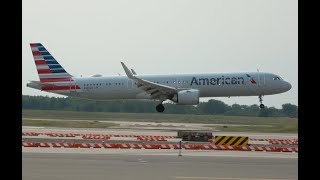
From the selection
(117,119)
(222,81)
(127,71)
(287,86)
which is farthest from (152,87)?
(287,86)

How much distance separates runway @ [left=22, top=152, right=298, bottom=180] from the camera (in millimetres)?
13493

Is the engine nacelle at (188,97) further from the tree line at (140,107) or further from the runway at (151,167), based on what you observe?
the runway at (151,167)

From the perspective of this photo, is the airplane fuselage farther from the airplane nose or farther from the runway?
the runway

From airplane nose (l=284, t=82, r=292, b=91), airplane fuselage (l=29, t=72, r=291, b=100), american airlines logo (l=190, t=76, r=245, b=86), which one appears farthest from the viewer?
airplane nose (l=284, t=82, r=292, b=91)

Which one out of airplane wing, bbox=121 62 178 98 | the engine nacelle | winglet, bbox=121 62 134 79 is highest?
winglet, bbox=121 62 134 79

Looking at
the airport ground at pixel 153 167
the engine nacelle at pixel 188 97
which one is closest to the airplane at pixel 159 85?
the engine nacelle at pixel 188 97

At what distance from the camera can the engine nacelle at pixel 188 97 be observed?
4897 cm

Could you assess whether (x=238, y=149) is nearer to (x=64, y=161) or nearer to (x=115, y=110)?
(x=64, y=161)

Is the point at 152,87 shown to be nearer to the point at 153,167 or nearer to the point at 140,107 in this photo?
the point at 140,107

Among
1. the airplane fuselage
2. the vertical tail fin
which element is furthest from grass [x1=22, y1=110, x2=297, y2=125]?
the vertical tail fin

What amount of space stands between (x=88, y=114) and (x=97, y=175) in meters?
45.6
